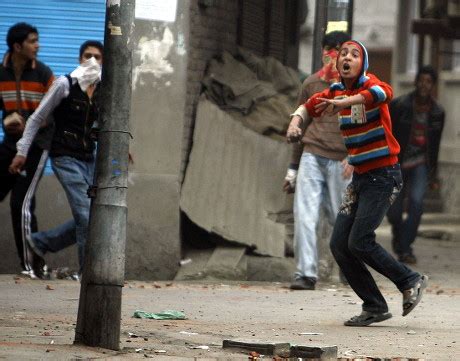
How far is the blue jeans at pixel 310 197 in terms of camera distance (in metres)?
Answer: 10.8

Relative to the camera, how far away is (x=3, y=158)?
36.3 ft

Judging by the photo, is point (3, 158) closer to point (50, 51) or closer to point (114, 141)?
point (50, 51)

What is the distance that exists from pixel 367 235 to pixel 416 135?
5786mm

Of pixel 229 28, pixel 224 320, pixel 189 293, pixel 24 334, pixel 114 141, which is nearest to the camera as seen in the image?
pixel 114 141

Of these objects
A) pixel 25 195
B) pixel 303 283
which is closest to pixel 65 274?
pixel 25 195

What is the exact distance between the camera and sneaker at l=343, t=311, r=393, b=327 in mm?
8828

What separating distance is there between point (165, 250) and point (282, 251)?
38.6 inches

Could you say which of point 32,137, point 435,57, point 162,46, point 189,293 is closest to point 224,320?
point 189,293

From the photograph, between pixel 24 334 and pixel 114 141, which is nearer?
pixel 114 141

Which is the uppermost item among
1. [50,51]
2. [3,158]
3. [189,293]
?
[50,51]

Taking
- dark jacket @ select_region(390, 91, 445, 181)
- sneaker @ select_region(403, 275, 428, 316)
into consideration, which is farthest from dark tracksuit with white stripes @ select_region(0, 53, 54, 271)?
dark jacket @ select_region(390, 91, 445, 181)

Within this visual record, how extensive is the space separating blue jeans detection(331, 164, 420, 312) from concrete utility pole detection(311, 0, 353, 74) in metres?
3.11

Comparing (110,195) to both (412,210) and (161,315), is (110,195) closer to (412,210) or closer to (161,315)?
(161,315)

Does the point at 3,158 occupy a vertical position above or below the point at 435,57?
below
